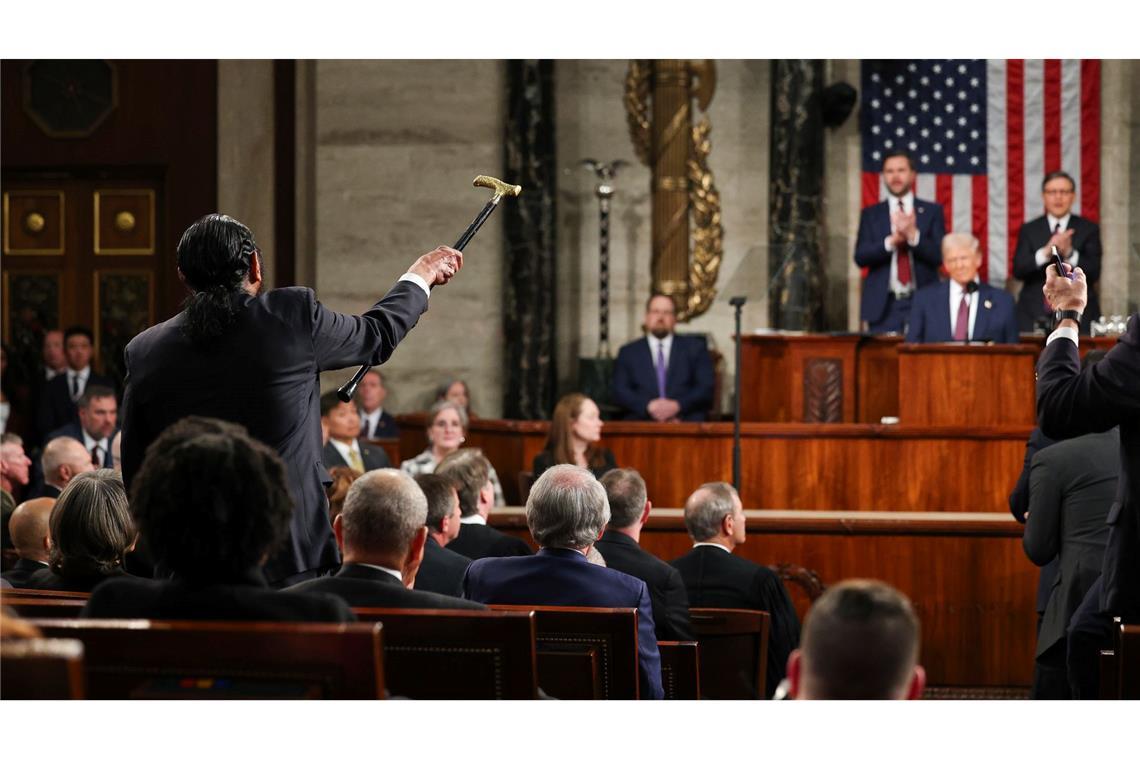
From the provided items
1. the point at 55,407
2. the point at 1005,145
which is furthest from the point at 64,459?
the point at 1005,145

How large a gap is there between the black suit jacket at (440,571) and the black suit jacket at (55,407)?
598 centimetres

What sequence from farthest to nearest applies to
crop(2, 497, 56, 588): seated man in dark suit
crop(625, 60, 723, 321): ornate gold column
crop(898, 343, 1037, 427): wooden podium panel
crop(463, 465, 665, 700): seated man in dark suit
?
crop(625, 60, 723, 321): ornate gold column < crop(898, 343, 1037, 427): wooden podium panel < crop(2, 497, 56, 588): seated man in dark suit < crop(463, 465, 665, 700): seated man in dark suit

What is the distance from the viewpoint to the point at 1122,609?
354 cm

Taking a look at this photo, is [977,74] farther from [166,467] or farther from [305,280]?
[166,467]

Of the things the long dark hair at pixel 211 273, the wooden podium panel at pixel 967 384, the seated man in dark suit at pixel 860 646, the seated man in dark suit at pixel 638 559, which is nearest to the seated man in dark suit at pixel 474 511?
the seated man in dark suit at pixel 638 559

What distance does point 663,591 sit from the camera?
434cm

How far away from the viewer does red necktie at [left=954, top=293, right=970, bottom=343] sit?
8.28m

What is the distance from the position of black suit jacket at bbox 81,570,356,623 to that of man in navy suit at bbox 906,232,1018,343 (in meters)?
6.37

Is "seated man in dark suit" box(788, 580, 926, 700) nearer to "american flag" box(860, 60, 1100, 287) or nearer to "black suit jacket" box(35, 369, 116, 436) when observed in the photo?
"black suit jacket" box(35, 369, 116, 436)

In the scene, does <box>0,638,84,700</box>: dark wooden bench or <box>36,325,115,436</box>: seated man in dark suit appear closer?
<box>0,638,84,700</box>: dark wooden bench

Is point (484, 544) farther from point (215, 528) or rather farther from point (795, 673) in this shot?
point (795, 673)

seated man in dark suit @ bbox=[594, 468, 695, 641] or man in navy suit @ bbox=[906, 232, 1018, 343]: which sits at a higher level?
man in navy suit @ bbox=[906, 232, 1018, 343]

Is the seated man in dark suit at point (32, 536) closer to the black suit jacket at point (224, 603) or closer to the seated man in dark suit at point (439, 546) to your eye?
the seated man in dark suit at point (439, 546)

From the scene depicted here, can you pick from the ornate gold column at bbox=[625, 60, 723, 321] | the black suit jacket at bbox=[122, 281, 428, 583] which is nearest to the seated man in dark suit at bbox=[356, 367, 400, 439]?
the ornate gold column at bbox=[625, 60, 723, 321]
